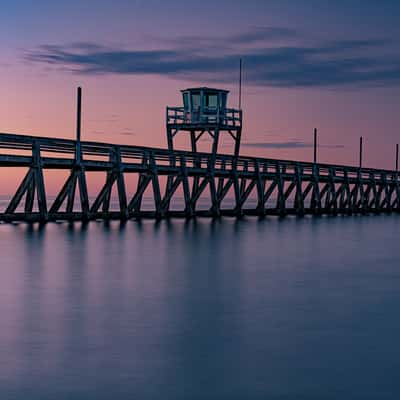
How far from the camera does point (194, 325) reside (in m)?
8.60

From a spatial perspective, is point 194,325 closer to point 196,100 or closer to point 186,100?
point 196,100

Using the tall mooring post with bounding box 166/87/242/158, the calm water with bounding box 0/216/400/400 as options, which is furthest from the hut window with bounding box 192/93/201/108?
the calm water with bounding box 0/216/400/400

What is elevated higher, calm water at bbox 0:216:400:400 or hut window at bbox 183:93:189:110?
hut window at bbox 183:93:189:110

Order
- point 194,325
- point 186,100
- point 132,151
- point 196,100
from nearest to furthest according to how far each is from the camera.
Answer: point 194,325 → point 132,151 → point 196,100 → point 186,100

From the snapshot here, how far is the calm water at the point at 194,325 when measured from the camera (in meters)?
6.07

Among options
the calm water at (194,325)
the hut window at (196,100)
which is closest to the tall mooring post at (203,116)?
the hut window at (196,100)

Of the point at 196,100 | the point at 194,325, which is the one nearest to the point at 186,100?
the point at 196,100

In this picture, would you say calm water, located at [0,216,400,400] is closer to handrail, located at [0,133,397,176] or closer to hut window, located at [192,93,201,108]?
handrail, located at [0,133,397,176]

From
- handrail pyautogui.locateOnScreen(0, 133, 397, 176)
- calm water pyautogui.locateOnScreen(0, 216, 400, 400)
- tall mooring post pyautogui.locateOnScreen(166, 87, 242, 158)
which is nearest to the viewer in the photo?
calm water pyautogui.locateOnScreen(0, 216, 400, 400)

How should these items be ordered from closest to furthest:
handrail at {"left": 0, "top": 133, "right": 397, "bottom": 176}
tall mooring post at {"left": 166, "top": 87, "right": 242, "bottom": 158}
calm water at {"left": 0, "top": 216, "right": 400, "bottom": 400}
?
calm water at {"left": 0, "top": 216, "right": 400, "bottom": 400} < handrail at {"left": 0, "top": 133, "right": 397, "bottom": 176} < tall mooring post at {"left": 166, "top": 87, "right": 242, "bottom": 158}

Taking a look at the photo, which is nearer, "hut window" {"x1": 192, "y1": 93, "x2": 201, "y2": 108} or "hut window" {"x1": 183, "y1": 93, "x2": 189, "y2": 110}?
"hut window" {"x1": 192, "y1": 93, "x2": 201, "y2": 108}

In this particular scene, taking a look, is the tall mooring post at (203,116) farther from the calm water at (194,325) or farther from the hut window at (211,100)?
the calm water at (194,325)

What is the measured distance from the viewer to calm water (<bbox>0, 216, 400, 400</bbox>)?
6066 millimetres

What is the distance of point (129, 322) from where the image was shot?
876 centimetres
